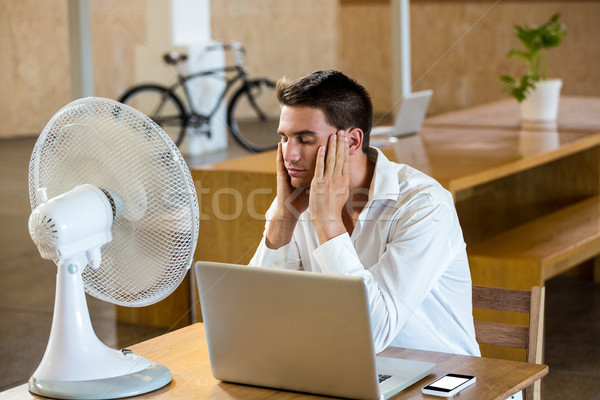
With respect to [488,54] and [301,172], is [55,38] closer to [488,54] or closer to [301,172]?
[488,54]

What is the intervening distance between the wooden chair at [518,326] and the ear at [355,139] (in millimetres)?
391

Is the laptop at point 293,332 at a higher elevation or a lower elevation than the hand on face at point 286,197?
lower

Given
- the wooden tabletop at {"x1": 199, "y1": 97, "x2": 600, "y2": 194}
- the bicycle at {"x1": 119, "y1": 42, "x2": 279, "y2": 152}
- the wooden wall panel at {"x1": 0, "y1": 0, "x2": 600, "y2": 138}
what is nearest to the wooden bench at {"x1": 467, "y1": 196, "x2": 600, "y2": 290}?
the wooden tabletop at {"x1": 199, "y1": 97, "x2": 600, "y2": 194}

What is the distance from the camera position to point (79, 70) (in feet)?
14.4

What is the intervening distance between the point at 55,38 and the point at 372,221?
7.67 metres

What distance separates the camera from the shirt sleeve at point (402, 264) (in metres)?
1.61

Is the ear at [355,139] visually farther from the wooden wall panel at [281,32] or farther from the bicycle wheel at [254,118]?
the wooden wall panel at [281,32]

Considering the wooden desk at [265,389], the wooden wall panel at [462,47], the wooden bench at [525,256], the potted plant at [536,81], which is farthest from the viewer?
the wooden wall panel at [462,47]

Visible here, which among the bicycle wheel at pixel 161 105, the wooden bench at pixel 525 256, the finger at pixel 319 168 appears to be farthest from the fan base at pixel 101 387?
the bicycle wheel at pixel 161 105

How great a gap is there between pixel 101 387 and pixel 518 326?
85 cm

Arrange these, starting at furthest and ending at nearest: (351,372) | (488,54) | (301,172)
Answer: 1. (488,54)
2. (301,172)
3. (351,372)

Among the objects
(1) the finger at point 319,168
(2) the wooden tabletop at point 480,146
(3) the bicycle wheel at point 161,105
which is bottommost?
(3) the bicycle wheel at point 161,105

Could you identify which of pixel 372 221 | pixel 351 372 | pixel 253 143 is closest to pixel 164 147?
pixel 351 372

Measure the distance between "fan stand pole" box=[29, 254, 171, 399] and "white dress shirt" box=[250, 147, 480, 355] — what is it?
0.43m
